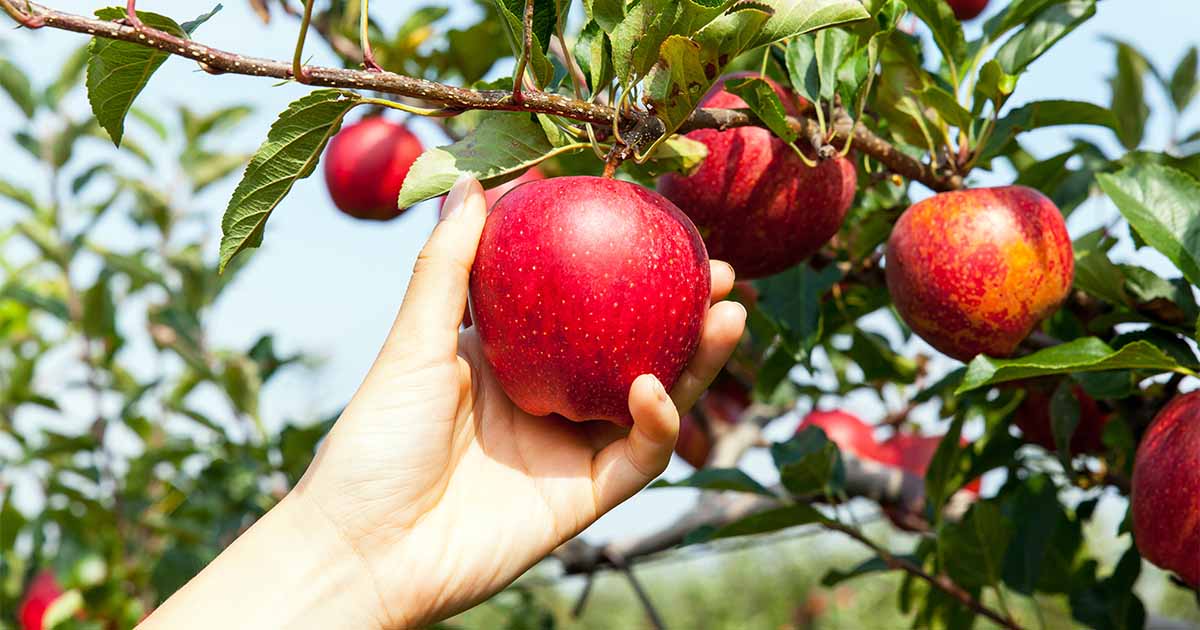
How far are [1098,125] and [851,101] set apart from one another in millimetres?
477

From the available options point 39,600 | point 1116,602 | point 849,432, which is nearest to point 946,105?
point 1116,602

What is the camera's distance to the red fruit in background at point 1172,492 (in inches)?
42.4

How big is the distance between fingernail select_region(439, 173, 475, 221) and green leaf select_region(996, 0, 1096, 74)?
2.25 feet

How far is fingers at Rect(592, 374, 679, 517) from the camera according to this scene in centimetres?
97

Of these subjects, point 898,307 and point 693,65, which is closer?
point 693,65

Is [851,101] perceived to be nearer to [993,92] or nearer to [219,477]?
[993,92]

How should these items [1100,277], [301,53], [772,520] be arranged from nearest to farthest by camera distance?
1. [301,53]
2. [1100,277]
3. [772,520]

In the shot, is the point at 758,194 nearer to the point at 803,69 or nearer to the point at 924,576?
the point at 803,69

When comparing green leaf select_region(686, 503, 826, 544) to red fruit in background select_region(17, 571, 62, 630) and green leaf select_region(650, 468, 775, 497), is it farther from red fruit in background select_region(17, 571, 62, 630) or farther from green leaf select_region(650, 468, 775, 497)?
red fruit in background select_region(17, 571, 62, 630)

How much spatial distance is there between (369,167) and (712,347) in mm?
1385

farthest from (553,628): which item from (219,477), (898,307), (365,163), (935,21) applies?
(935,21)

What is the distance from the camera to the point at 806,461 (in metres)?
1.57

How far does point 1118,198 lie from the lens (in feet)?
4.00

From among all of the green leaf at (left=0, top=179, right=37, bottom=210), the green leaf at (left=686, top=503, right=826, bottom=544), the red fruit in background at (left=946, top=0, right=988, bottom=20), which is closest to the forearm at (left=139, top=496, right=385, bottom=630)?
the green leaf at (left=686, top=503, right=826, bottom=544)
